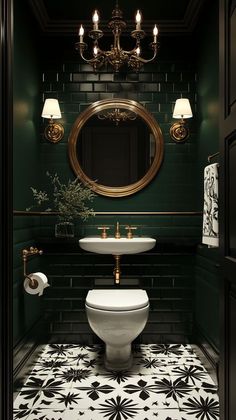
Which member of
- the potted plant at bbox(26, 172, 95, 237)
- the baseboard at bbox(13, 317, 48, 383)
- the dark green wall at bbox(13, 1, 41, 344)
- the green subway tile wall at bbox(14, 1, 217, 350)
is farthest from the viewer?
the green subway tile wall at bbox(14, 1, 217, 350)

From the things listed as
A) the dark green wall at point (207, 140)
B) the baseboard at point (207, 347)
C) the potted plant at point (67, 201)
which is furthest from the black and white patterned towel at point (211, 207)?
the potted plant at point (67, 201)

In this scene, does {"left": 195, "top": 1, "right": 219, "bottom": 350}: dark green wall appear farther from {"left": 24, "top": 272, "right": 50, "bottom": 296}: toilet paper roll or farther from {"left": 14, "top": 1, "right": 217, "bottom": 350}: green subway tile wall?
{"left": 24, "top": 272, "right": 50, "bottom": 296}: toilet paper roll

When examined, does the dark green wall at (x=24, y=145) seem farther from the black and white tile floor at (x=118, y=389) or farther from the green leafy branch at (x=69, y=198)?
the black and white tile floor at (x=118, y=389)

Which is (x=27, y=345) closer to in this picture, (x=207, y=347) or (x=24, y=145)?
(x=207, y=347)

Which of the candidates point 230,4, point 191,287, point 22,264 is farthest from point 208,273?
point 230,4

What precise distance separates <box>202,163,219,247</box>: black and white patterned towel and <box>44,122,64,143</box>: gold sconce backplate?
1404 millimetres

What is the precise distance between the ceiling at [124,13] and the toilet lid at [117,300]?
6.96 ft

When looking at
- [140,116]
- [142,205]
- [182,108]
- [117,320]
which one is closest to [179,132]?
[182,108]

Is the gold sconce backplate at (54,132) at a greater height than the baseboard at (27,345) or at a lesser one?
greater

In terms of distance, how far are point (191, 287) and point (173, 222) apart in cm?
56

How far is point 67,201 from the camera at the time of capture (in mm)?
2854

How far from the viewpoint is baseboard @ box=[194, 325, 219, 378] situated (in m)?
2.27

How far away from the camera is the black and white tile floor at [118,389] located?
6.40 feet

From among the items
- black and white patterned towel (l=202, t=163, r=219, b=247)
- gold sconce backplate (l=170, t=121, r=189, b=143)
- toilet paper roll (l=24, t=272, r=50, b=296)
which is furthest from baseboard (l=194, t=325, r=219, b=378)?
gold sconce backplate (l=170, t=121, r=189, b=143)
